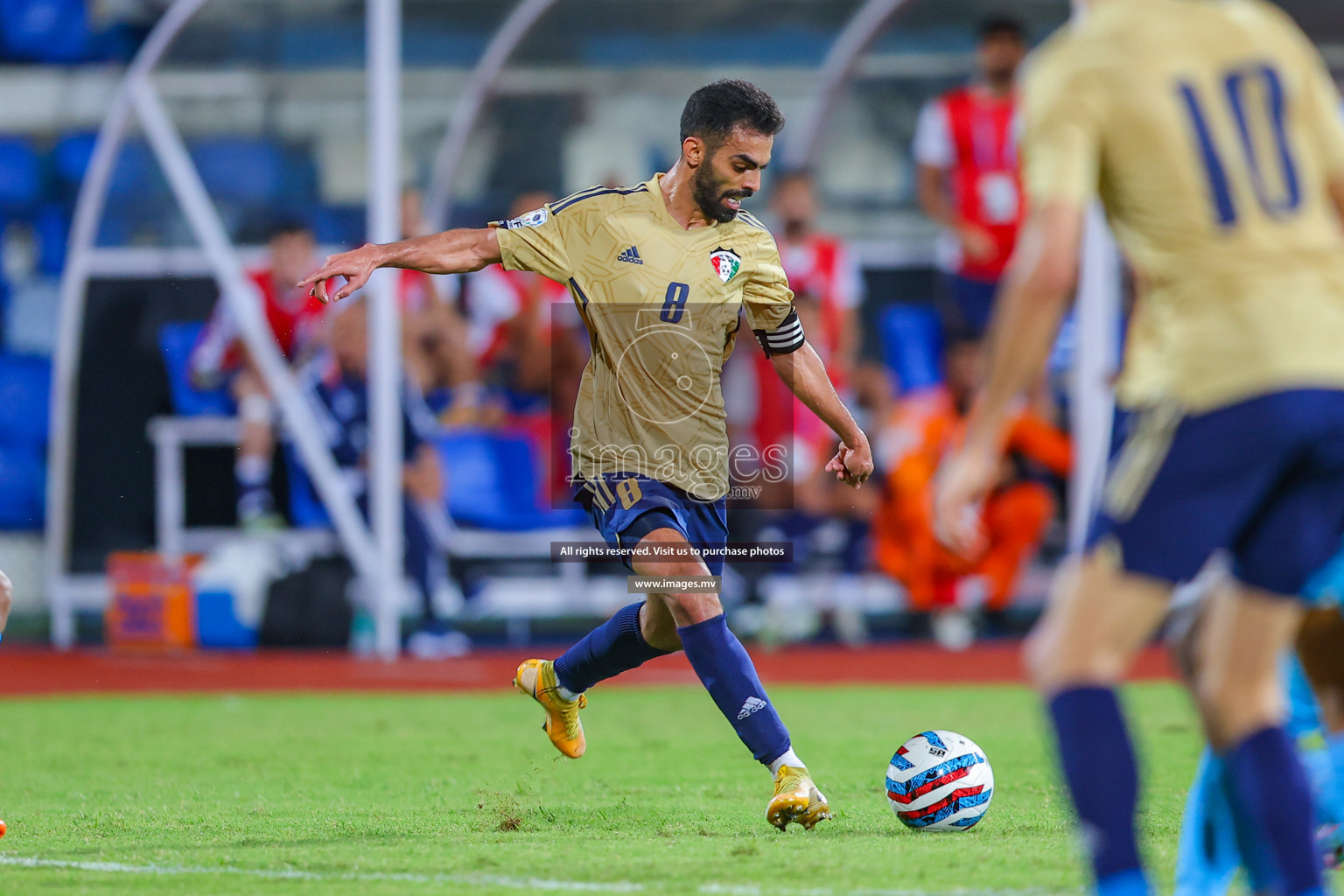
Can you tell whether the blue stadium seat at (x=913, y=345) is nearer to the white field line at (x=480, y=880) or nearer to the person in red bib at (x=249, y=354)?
the person in red bib at (x=249, y=354)

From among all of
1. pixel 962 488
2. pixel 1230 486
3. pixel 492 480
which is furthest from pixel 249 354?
pixel 1230 486

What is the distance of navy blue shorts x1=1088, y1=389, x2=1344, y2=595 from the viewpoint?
330cm

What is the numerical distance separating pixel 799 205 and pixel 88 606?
6.46 m

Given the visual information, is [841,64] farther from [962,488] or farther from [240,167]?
[962,488]

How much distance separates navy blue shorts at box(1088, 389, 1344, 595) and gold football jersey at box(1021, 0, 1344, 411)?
0.05 metres

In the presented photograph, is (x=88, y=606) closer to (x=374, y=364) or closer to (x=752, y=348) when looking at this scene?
(x=374, y=364)

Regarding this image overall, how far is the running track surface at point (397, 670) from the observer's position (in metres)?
11.2

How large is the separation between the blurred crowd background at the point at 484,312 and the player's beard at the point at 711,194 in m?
6.77

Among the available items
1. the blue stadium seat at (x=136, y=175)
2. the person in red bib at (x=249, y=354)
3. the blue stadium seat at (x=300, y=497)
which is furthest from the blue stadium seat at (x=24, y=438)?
the blue stadium seat at (x=300, y=497)

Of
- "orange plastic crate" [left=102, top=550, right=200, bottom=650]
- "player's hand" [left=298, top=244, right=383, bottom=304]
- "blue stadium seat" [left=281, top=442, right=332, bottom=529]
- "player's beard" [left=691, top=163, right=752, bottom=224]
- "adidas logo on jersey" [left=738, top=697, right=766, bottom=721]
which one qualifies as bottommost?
"orange plastic crate" [left=102, top=550, right=200, bottom=650]

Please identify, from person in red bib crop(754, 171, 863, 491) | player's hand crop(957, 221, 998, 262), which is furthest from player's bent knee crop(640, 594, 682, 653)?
player's hand crop(957, 221, 998, 262)

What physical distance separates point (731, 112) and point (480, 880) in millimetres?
2626

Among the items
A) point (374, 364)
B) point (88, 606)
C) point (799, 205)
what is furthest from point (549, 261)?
point (88, 606)

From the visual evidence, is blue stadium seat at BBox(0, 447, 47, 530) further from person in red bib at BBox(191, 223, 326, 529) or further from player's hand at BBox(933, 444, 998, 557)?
player's hand at BBox(933, 444, 998, 557)
